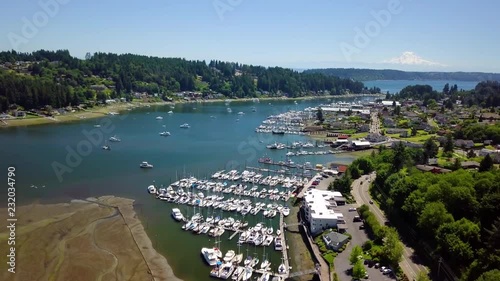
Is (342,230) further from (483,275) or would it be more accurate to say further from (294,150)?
(294,150)

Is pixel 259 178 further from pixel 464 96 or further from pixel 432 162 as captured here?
pixel 464 96

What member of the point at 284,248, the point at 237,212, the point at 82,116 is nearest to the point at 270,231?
the point at 284,248

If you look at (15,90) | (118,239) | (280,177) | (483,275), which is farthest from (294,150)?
(15,90)

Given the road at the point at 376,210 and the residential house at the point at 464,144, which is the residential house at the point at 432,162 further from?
the residential house at the point at 464,144

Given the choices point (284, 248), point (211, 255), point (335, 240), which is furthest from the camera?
point (284, 248)

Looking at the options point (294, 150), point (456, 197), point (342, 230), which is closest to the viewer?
point (456, 197)

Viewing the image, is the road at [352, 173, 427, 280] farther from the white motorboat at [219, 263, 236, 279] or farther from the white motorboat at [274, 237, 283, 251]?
the white motorboat at [219, 263, 236, 279]

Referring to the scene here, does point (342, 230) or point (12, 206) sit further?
point (12, 206)
